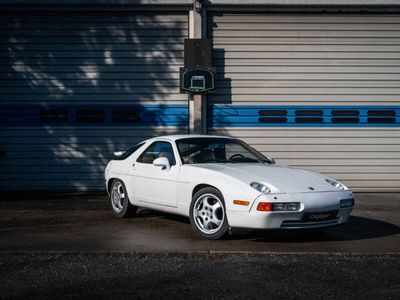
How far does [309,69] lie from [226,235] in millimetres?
6619

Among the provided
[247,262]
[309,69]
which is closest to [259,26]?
[309,69]

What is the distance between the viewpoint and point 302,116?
12.6 metres

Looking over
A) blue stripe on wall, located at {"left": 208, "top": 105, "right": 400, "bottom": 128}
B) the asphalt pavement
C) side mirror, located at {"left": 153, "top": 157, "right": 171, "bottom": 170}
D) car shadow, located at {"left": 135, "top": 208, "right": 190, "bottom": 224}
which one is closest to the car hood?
side mirror, located at {"left": 153, "top": 157, "right": 171, "bottom": 170}

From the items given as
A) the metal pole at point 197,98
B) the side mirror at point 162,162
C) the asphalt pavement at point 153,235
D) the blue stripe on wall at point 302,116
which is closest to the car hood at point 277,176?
the side mirror at point 162,162

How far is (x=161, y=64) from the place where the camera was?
12.6 metres

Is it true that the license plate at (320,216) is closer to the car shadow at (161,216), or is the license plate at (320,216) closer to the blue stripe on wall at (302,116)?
the car shadow at (161,216)

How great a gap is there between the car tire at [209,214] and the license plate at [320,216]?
2.89 feet

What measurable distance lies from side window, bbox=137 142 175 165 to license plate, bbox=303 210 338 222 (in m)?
2.09

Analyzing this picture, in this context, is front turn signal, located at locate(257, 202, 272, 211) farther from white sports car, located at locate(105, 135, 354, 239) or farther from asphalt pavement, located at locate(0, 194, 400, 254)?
asphalt pavement, located at locate(0, 194, 400, 254)

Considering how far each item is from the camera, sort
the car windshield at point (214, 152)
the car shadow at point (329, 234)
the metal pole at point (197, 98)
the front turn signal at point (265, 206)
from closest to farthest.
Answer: the front turn signal at point (265, 206) → the car shadow at point (329, 234) → the car windshield at point (214, 152) → the metal pole at point (197, 98)

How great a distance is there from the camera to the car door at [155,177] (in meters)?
7.46

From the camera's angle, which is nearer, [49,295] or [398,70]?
[49,295]

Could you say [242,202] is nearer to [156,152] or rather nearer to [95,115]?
[156,152]

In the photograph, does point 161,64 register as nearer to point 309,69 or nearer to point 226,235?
point 309,69
